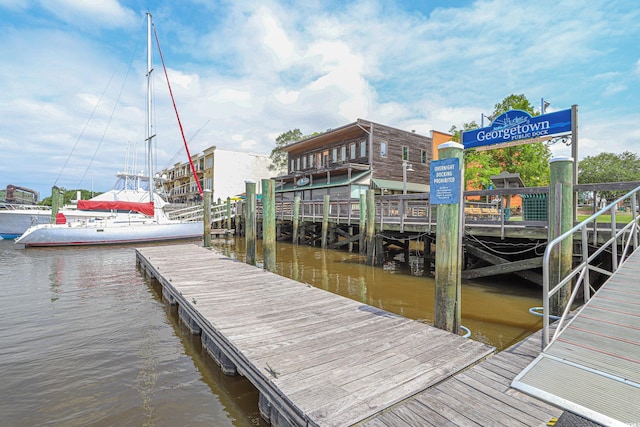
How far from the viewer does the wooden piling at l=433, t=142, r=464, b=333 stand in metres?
5.06

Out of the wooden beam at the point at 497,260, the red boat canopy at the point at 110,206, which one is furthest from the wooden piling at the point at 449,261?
the red boat canopy at the point at 110,206

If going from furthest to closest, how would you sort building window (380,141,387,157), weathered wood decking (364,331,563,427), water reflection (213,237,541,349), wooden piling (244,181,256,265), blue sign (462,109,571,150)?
building window (380,141,387,157) → wooden piling (244,181,256,265) → blue sign (462,109,571,150) → water reflection (213,237,541,349) → weathered wood decking (364,331,563,427)

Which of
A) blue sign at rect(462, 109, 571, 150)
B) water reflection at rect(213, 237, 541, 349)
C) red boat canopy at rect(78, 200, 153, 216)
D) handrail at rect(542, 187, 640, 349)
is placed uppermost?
blue sign at rect(462, 109, 571, 150)

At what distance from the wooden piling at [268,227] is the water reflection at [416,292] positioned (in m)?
1.50

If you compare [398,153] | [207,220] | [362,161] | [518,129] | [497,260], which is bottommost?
[497,260]

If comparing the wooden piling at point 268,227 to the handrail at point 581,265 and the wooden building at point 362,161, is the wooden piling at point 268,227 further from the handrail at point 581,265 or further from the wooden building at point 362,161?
the wooden building at point 362,161

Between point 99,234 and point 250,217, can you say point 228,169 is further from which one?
point 250,217

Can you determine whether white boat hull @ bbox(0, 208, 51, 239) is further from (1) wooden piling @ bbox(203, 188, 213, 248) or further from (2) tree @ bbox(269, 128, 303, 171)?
(2) tree @ bbox(269, 128, 303, 171)

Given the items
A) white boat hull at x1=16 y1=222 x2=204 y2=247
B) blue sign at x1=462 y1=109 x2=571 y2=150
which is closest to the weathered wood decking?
blue sign at x1=462 y1=109 x2=571 y2=150

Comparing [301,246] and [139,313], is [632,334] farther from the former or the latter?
[301,246]

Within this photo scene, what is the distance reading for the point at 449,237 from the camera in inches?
200

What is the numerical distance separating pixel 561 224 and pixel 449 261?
2.65m

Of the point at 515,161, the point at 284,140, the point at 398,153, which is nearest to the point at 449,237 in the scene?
the point at 515,161

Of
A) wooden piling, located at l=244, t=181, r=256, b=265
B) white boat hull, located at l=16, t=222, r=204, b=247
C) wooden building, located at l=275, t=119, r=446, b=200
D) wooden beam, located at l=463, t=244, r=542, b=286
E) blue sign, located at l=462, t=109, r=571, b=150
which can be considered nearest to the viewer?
wooden beam, located at l=463, t=244, r=542, b=286
